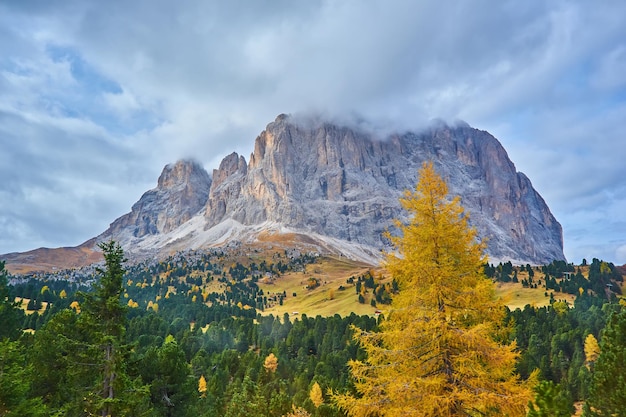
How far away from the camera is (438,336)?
1435 cm

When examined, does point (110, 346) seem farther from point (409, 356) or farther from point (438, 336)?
point (438, 336)

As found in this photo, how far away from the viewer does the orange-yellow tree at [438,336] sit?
1348cm

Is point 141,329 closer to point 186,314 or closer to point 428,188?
point 186,314

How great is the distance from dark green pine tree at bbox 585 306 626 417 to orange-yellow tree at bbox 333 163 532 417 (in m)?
16.4

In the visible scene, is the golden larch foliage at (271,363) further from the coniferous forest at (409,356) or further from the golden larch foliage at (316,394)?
the coniferous forest at (409,356)

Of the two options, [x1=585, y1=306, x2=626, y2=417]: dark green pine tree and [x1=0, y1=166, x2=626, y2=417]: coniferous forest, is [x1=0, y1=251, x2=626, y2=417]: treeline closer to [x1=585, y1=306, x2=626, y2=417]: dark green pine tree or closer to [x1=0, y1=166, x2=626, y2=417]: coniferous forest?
[x1=0, y1=166, x2=626, y2=417]: coniferous forest

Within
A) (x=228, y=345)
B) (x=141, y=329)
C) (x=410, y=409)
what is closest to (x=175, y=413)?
(x=410, y=409)

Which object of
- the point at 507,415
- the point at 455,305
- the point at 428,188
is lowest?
the point at 507,415

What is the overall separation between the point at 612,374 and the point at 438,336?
68.1 ft

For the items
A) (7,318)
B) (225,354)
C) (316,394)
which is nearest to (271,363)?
(225,354)

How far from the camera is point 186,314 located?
559 feet

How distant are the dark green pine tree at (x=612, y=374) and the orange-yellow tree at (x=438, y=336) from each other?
646 inches

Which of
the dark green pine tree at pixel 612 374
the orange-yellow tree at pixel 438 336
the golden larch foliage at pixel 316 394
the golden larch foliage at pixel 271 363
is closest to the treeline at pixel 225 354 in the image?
the golden larch foliage at pixel 271 363

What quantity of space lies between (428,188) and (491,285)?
4.31 m
